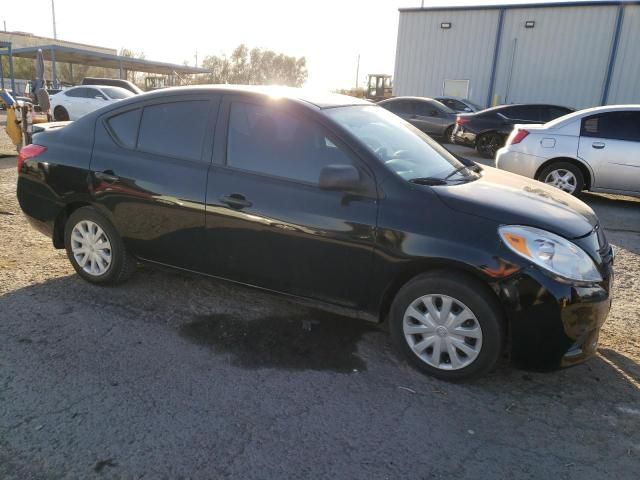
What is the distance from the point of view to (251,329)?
143 inches

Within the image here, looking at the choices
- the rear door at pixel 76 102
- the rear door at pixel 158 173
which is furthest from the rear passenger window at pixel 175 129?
the rear door at pixel 76 102

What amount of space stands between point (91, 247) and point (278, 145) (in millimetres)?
1856

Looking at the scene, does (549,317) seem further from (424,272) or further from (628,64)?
(628,64)

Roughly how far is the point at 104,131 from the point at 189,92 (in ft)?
2.62

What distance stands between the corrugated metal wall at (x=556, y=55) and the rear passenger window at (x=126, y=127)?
20526 millimetres

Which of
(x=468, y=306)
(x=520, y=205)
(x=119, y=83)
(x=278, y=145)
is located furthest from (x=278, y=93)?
(x=119, y=83)

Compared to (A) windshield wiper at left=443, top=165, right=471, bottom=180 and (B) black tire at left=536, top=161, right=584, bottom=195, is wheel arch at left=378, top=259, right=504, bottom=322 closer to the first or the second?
(A) windshield wiper at left=443, top=165, right=471, bottom=180

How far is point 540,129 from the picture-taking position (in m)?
8.22

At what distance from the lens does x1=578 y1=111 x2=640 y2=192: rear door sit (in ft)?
25.0

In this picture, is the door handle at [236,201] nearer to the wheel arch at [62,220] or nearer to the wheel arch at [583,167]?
the wheel arch at [62,220]

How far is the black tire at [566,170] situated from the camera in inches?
315

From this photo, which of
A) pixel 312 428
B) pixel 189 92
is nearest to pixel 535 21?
pixel 189 92

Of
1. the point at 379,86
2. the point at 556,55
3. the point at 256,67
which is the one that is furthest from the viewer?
the point at 256,67

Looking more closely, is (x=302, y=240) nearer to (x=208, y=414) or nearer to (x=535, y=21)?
(x=208, y=414)
